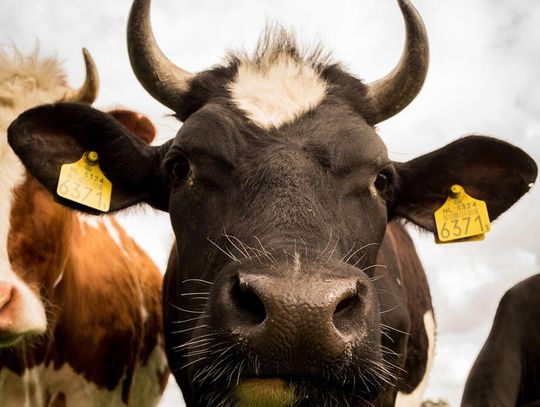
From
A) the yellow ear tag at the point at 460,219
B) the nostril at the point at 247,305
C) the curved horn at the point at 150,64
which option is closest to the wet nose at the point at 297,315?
the nostril at the point at 247,305

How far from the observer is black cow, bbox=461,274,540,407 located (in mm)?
5098

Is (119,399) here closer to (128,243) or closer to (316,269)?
(128,243)

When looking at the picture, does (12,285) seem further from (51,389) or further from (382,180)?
(382,180)

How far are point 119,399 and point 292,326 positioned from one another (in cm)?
362

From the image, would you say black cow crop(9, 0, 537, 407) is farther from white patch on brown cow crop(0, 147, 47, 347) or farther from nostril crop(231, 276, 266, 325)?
white patch on brown cow crop(0, 147, 47, 347)

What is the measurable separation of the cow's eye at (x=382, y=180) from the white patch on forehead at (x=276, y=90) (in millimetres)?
538

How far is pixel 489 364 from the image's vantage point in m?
5.30

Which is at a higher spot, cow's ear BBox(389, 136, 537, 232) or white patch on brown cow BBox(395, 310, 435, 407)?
cow's ear BBox(389, 136, 537, 232)

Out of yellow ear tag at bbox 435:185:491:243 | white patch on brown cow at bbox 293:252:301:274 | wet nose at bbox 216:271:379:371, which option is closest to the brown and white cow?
wet nose at bbox 216:271:379:371

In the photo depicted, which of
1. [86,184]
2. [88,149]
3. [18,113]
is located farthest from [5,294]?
[18,113]

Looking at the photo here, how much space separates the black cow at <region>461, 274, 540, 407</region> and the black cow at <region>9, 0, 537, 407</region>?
0.54 meters

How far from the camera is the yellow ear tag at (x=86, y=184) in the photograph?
13.8 ft

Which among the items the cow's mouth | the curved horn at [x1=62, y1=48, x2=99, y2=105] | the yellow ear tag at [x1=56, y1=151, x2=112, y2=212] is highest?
the curved horn at [x1=62, y1=48, x2=99, y2=105]

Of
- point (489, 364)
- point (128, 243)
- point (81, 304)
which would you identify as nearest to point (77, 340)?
point (81, 304)
